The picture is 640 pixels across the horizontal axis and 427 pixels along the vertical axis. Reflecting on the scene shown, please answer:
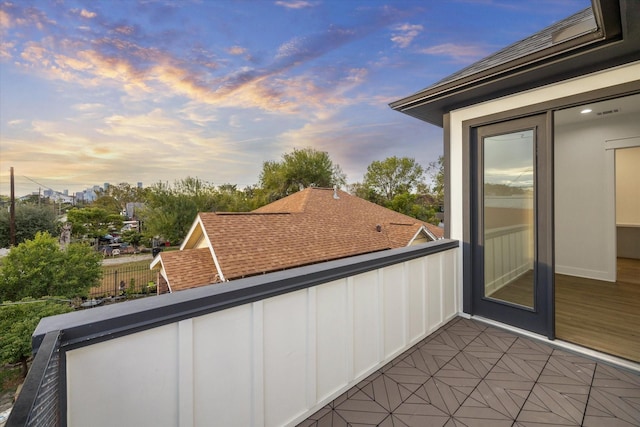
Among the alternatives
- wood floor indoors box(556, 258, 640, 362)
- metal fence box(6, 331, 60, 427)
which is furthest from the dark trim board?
metal fence box(6, 331, 60, 427)

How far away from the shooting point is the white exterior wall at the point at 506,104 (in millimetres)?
2053

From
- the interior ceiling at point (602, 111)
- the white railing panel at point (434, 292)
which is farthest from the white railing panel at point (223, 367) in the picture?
the interior ceiling at point (602, 111)

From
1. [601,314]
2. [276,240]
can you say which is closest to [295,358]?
[601,314]

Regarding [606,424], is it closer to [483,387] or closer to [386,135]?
[483,387]

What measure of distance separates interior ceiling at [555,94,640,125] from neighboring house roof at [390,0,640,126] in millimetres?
1314

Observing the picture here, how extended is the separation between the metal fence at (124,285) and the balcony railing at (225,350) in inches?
652

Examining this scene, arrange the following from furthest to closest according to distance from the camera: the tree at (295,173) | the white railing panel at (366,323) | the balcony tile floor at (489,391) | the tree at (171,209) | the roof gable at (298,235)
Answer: the tree at (295,173)
the tree at (171,209)
the roof gable at (298,235)
the white railing panel at (366,323)
the balcony tile floor at (489,391)

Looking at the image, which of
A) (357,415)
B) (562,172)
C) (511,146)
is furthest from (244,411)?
(562,172)

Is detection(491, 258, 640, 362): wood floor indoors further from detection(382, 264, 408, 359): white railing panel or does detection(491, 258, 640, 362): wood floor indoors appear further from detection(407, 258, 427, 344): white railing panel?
detection(382, 264, 408, 359): white railing panel

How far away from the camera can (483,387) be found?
188 centimetres

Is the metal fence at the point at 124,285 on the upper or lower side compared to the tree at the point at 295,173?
lower

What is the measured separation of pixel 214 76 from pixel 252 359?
17140 millimetres

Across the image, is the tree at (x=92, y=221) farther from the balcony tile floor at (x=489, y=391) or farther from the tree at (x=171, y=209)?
the balcony tile floor at (x=489, y=391)

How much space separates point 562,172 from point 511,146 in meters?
3.01
